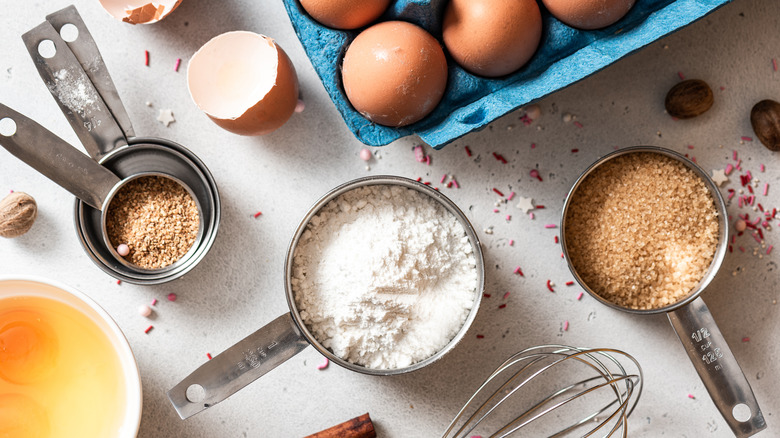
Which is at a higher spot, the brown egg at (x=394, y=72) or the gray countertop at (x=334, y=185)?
the brown egg at (x=394, y=72)

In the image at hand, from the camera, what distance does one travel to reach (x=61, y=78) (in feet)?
3.36

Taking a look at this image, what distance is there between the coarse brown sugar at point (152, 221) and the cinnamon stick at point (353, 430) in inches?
16.2

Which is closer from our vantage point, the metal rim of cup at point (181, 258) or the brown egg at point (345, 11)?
the brown egg at point (345, 11)

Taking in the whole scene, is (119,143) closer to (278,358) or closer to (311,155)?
(311,155)

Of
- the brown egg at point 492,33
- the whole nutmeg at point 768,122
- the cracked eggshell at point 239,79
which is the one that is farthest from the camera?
the whole nutmeg at point 768,122

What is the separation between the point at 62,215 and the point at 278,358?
0.51 meters

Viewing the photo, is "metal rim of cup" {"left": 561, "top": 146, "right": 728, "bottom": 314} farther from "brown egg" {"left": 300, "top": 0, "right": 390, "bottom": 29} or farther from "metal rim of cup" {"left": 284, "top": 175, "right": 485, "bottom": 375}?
"brown egg" {"left": 300, "top": 0, "right": 390, "bottom": 29}

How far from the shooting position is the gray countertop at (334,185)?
3.61ft

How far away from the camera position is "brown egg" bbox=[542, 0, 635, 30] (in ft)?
2.89

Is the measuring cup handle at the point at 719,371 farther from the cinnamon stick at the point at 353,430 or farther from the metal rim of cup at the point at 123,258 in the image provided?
the metal rim of cup at the point at 123,258

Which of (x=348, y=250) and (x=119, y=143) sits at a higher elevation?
(x=119, y=143)

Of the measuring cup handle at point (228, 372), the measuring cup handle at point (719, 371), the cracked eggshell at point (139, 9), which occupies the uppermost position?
the cracked eggshell at point (139, 9)

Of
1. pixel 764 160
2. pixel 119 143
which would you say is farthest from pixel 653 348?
pixel 119 143

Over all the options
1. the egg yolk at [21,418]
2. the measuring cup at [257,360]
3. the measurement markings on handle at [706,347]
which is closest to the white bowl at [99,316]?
the measuring cup at [257,360]
